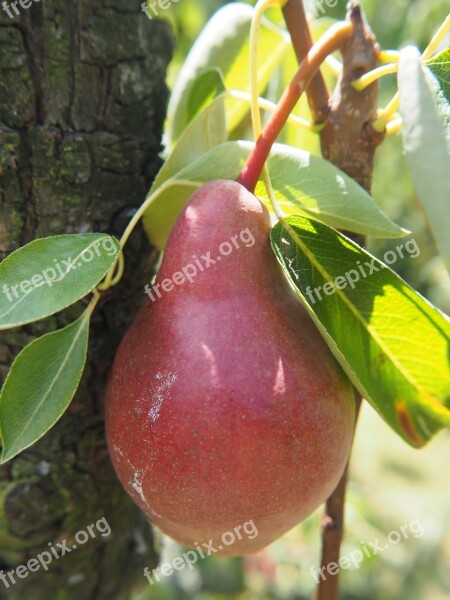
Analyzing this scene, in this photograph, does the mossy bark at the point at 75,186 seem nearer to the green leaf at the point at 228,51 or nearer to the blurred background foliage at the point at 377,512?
the green leaf at the point at 228,51

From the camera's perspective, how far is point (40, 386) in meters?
0.61

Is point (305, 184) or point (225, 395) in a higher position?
point (305, 184)

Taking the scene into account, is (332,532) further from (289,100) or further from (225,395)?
(289,100)

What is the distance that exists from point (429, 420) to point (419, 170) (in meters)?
A: 0.21

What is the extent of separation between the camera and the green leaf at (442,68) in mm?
514

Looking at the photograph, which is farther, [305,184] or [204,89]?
[204,89]

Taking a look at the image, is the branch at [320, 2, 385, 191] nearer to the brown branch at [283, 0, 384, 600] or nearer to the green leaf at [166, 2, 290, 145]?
the brown branch at [283, 0, 384, 600]

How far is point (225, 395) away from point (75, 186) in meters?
0.31

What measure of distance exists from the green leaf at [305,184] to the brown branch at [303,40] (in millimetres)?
70

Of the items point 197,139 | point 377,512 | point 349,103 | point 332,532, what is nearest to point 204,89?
point 197,139

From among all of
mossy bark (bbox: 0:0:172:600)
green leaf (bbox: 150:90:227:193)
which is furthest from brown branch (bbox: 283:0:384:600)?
mossy bark (bbox: 0:0:172:600)

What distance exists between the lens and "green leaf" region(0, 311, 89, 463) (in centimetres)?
58

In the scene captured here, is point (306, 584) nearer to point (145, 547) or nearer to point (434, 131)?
point (145, 547)

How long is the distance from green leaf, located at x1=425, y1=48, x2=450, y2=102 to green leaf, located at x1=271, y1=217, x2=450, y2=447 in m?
0.14
